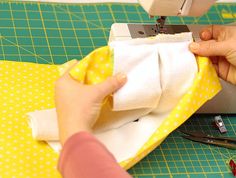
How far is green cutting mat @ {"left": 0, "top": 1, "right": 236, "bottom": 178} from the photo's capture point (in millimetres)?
1744

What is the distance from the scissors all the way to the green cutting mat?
16mm

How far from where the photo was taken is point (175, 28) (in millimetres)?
1888

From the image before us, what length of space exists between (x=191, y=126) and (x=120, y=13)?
0.66 m

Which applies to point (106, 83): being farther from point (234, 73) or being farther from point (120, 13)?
point (120, 13)

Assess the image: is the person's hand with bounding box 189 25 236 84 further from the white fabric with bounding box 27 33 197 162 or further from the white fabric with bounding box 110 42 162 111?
the white fabric with bounding box 110 42 162 111

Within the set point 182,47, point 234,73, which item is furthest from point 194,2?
point 234,73

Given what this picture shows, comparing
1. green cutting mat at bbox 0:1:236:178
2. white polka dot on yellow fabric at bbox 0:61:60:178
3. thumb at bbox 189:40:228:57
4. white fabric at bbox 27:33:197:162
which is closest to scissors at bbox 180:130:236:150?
green cutting mat at bbox 0:1:236:178

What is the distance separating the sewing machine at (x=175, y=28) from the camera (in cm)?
169

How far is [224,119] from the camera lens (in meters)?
1.96

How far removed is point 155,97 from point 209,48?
0.22 m

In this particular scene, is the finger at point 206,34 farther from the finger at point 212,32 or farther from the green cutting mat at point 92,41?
the green cutting mat at point 92,41

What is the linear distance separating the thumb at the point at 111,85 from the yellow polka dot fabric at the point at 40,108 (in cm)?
5

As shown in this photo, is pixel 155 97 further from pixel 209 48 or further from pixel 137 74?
pixel 209 48

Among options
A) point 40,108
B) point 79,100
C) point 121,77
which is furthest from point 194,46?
point 40,108
